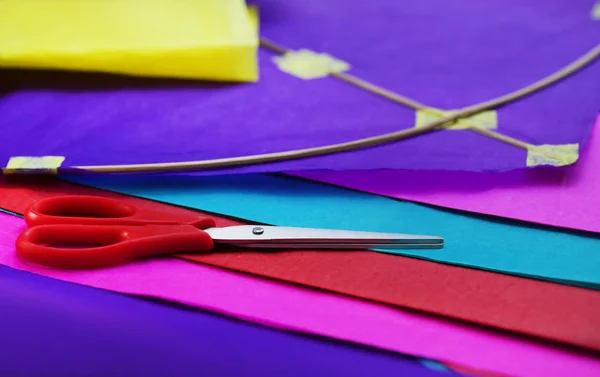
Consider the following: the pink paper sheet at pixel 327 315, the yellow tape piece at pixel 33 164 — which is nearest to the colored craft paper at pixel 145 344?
the pink paper sheet at pixel 327 315

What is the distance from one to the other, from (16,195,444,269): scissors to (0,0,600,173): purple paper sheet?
0.07 m

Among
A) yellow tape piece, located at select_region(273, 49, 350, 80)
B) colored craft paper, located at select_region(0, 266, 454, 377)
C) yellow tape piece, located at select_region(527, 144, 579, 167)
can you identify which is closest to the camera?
colored craft paper, located at select_region(0, 266, 454, 377)

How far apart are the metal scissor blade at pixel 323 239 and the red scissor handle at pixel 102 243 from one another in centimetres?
2

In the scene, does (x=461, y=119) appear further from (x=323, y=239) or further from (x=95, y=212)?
(x=95, y=212)

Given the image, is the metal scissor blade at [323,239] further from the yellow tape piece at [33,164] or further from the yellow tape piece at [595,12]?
the yellow tape piece at [595,12]

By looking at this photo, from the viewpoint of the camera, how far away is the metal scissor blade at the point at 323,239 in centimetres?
39

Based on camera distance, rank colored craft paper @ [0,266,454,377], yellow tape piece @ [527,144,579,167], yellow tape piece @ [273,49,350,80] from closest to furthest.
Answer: colored craft paper @ [0,266,454,377] → yellow tape piece @ [527,144,579,167] → yellow tape piece @ [273,49,350,80]

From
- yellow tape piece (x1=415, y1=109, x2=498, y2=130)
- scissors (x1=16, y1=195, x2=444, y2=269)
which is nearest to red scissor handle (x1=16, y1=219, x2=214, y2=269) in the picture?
scissors (x1=16, y1=195, x2=444, y2=269)

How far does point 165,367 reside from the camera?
32cm

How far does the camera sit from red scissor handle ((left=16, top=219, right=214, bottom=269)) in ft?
1.21

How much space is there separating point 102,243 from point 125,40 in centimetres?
24

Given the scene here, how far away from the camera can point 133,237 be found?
1.25 ft

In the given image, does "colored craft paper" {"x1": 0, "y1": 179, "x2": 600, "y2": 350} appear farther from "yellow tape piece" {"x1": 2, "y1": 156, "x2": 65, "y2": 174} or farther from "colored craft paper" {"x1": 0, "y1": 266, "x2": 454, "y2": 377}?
"yellow tape piece" {"x1": 2, "y1": 156, "x2": 65, "y2": 174}

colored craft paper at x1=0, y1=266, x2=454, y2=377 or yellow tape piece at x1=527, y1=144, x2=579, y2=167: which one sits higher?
yellow tape piece at x1=527, y1=144, x2=579, y2=167
